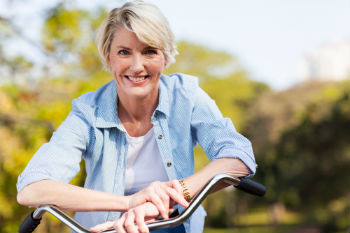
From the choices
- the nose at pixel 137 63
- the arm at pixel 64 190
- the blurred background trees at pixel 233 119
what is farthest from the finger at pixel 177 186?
the blurred background trees at pixel 233 119

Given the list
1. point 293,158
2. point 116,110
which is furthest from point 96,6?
point 293,158

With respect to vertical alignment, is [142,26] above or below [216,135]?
above

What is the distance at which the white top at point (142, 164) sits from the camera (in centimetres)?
202

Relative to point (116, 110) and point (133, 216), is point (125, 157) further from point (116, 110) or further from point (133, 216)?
point (133, 216)

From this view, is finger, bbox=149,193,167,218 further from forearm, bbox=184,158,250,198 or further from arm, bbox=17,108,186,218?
forearm, bbox=184,158,250,198

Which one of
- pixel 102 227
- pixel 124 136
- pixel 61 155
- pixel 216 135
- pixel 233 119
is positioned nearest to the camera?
pixel 102 227

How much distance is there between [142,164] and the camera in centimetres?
204

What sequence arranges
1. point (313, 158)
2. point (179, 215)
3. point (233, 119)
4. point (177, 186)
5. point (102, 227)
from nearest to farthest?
point (179, 215) < point (102, 227) < point (177, 186) < point (313, 158) < point (233, 119)

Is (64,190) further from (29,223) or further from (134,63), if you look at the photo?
(134,63)

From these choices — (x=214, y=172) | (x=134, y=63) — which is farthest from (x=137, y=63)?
(x=214, y=172)

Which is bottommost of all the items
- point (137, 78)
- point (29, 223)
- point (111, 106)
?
point (29, 223)

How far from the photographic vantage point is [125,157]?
6.61 feet

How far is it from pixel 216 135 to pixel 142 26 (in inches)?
20.4

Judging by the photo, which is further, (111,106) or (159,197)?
(111,106)
